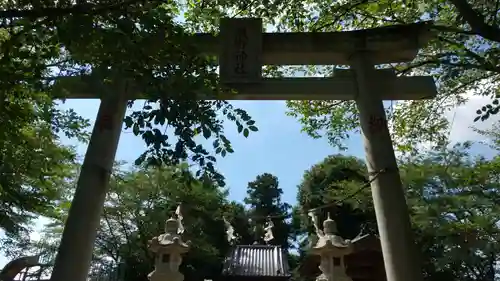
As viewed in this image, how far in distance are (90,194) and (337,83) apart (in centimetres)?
285

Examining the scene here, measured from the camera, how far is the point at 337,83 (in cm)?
459

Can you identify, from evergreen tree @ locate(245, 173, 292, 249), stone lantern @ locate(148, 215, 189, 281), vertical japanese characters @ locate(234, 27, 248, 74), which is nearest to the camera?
vertical japanese characters @ locate(234, 27, 248, 74)

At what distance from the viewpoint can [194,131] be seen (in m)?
2.71

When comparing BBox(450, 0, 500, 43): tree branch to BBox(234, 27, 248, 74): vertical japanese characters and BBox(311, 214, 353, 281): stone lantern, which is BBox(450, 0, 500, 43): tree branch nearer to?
BBox(234, 27, 248, 74): vertical japanese characters

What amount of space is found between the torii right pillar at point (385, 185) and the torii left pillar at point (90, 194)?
248cm

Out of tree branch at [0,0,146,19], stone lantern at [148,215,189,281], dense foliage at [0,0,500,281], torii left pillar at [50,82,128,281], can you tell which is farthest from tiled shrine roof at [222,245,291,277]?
tree branch at [0,0,146,19]

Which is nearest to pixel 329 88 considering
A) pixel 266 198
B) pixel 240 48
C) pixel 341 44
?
pixel 341 44

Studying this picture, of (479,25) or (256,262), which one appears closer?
(479,25)

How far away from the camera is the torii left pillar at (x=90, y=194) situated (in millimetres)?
3281

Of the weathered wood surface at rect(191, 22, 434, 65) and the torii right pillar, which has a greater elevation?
the weathered wood surface at rect(191, 22, 434, 65)

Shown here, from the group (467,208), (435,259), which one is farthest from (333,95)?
(435,259)

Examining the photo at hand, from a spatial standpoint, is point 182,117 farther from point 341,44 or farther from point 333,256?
point 333,256

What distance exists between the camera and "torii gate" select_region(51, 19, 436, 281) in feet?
12.4

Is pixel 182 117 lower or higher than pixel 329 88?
lower
